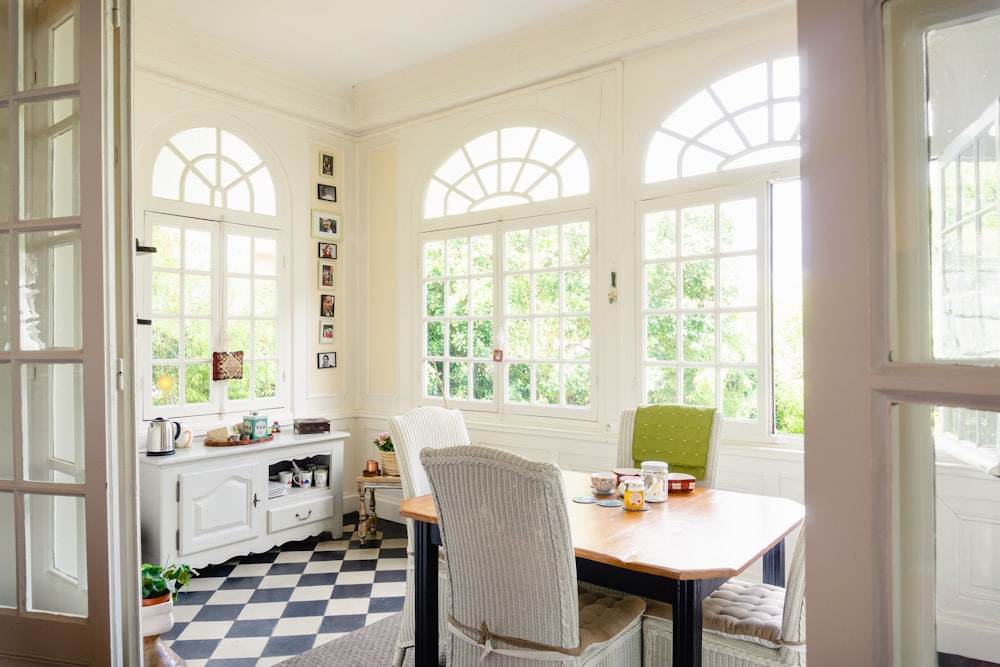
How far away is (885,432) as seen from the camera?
2.53 ft

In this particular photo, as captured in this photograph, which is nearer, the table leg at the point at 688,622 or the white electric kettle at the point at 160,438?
the table leg at the point at 688,622

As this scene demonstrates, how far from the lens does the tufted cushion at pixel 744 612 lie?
195 cm

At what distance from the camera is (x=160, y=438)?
3.73 m

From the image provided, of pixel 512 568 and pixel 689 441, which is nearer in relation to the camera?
pixel 512 568

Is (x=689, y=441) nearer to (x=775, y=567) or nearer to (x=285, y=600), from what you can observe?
(x=775, y=567)

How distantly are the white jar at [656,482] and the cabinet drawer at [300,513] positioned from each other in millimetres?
2678

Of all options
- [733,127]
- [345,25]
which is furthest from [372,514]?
[733,127]

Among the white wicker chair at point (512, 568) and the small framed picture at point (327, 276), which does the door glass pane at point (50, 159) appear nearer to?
the white wicker chair at point (512, 568)

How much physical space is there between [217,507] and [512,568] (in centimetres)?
265

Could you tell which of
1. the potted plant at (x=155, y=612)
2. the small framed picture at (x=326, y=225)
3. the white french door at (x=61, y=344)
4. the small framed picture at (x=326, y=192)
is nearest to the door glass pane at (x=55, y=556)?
the white french door at (x=61, y=344)

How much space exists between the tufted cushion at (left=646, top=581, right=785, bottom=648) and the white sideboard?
108 inches

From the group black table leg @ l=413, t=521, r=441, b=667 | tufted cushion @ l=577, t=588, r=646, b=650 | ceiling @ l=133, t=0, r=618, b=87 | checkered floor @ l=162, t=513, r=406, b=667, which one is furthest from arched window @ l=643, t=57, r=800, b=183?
checkered floor @ l=162, t=513, r=406, b=667

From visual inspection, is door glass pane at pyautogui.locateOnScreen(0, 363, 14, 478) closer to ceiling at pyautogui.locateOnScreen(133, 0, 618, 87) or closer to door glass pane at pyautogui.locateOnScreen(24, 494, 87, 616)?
door glass pane at pyautogui.locateOnScreen(24, 494, 87, 616)

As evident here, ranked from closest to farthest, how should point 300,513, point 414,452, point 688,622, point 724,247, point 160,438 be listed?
point 688,622, point 414,452, point 724,247, point 160,438, point 300,513
